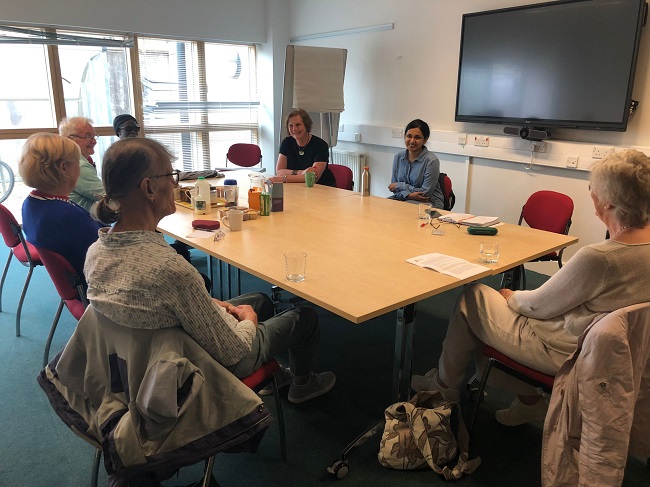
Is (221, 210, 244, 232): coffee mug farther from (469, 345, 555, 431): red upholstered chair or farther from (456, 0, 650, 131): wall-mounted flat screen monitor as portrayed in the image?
(456, 0, 650, 131): wall-mounted flat screen monitor

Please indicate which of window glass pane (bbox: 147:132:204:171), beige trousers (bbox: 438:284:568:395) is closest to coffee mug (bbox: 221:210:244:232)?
beige trousers (bbox: 438:284:568:395)

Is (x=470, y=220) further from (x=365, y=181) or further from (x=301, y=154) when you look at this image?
(x=301, y=154)

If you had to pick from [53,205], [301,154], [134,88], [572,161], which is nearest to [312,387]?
[53,205]

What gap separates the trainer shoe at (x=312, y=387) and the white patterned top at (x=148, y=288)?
0.98 metres

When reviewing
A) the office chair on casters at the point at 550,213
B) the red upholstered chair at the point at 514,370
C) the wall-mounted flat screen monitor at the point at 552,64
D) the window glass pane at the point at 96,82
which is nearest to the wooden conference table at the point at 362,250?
the red upholstered chair at the point at 514,370

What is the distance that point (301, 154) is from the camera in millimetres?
4531

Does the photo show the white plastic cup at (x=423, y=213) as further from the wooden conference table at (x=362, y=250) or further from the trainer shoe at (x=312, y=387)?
the trainer shoe at (x=312, y=387)

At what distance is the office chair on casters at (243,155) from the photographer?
18.4ft

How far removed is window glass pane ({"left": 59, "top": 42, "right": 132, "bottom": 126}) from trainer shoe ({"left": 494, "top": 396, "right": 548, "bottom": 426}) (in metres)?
5.04

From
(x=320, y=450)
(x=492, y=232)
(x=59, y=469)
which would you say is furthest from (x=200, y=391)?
(x=492, y=232)

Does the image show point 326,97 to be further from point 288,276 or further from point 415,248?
point 288,276

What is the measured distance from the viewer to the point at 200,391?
1.41 meters

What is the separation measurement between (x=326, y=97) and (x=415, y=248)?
357cm

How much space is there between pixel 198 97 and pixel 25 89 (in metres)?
1.84
